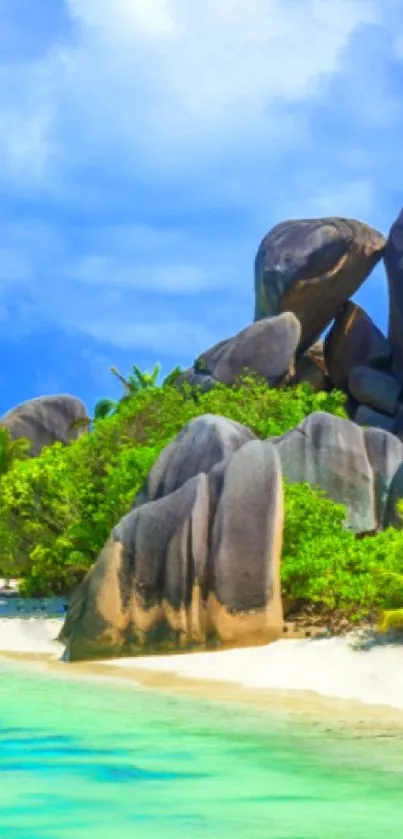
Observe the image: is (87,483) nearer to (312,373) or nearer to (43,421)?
(312,373)

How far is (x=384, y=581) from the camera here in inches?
544

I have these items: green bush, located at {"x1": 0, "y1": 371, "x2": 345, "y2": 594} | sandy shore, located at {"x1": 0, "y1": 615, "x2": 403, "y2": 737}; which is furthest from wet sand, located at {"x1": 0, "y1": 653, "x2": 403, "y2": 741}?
green bush, located at {"x1": 0, "y1": 371, "x2": 345, "y2": 594}

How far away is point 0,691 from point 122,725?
9.71ft

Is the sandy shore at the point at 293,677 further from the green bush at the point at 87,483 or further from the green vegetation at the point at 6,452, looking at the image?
the green vegetation at the point at 6,452

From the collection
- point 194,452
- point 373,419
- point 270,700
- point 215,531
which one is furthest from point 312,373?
point 270,700

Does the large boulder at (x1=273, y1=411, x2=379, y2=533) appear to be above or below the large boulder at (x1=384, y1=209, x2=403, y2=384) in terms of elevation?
below

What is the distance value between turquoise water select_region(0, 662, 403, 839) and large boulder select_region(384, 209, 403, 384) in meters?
30.4

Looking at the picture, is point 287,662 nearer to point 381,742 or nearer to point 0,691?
point 0,691

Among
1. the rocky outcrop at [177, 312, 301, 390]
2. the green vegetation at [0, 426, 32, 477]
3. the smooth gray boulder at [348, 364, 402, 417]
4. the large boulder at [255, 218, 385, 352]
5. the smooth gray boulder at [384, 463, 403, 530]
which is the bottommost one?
the smooth gray boulder at [384, 463, 403, 530]

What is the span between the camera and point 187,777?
6.91 metres

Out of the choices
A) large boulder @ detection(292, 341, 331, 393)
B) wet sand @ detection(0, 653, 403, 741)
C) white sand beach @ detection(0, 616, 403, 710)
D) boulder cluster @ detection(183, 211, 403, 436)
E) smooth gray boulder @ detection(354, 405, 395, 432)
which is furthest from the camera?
large boulder @ detection(292, 341, 331, 393)

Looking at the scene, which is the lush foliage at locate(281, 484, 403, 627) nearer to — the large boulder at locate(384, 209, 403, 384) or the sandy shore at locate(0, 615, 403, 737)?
the sandy shore at locate(0, 615, 403, 737)

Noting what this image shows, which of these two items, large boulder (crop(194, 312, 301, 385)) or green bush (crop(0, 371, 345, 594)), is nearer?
green bush (crop(0, 371, 345, 594))

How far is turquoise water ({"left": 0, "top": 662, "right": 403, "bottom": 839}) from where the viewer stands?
5742 mm
